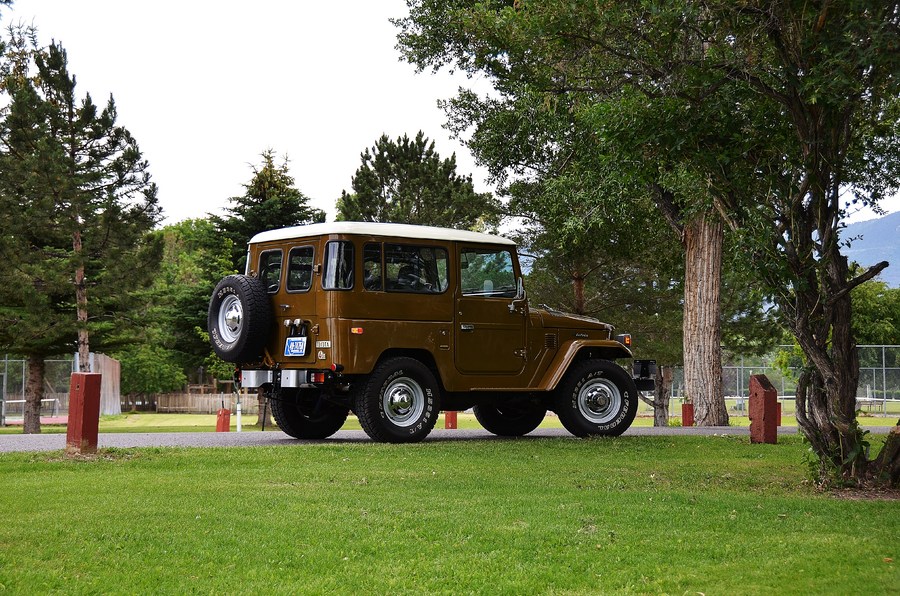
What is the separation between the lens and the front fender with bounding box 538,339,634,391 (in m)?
15.6

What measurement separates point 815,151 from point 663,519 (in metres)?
4.33

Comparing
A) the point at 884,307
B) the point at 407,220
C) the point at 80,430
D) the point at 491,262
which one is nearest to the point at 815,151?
the point at 491,262

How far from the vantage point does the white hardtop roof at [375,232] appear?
14.3 meters

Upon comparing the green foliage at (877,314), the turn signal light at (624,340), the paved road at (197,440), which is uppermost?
the green foliage at (877,314)

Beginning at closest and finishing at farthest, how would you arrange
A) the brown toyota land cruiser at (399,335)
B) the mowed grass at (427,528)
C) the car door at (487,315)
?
1. the mowed grass at (427,528)
2. the brown toyota land cruiser at (399,335)
3. the car door at (487,315)

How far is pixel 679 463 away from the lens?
41.1 feet

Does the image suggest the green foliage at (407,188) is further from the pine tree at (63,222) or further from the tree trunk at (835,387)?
the tree trunk at (835,387)

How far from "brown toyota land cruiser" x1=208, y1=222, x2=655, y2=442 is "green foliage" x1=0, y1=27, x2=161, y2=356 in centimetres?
1722

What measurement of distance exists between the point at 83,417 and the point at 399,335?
428 centimetres

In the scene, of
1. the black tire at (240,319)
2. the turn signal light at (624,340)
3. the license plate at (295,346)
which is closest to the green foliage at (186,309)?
the black tire at (240,319)

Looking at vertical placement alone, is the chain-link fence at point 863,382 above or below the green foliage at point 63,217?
below

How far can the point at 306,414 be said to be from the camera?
16203mm

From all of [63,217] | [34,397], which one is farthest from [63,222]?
[34,397]

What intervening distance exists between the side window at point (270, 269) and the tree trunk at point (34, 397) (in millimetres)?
17083
